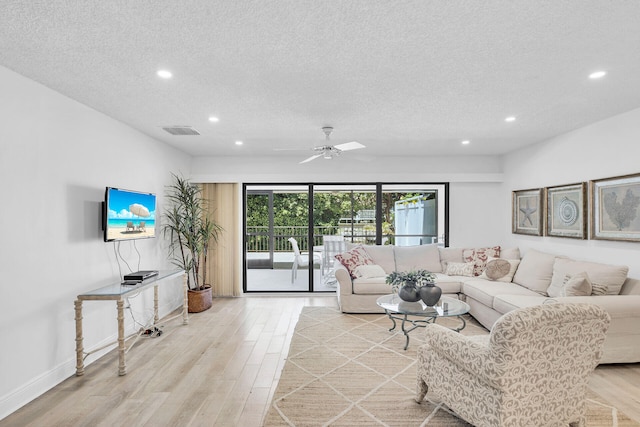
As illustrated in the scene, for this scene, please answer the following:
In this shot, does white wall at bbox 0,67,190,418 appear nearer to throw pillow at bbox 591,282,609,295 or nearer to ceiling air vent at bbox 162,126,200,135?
ceiling air vent at bbox 162,126,200,135

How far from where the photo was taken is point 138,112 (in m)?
3.31

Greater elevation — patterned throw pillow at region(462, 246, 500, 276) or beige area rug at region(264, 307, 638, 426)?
patterned throw pillow at region(462, 246, 500, 276)

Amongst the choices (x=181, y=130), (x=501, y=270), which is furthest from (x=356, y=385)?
(x=181, y=130)

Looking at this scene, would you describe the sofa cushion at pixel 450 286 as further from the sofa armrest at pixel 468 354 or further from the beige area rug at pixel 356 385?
the sofa armrest at pixel 468 354

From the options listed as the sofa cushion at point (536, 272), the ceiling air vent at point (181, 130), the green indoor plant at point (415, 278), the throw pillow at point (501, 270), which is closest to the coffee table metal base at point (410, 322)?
the green indoor plant at point (415, 278)

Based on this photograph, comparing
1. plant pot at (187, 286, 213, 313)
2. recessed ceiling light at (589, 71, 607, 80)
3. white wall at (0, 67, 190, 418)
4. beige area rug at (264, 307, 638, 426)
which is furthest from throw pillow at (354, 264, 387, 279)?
recessed ceiling light at (589, 71, 607, 80)

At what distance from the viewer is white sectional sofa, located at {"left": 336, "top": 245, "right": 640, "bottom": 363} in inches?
115

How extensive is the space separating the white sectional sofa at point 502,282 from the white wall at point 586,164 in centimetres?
25

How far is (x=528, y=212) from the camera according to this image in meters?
4.90

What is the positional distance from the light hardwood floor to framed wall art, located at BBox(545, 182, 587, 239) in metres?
1.62

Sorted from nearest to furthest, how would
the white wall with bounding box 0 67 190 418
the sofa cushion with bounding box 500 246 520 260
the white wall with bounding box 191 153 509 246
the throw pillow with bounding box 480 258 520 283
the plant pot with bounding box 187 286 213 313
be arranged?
the white wall with bounding box 0 67 190 418, the throw pillow with bounding box 480 258 520 283, the plant pot with bounding box 187 286 213 313, the sofa cushion with bounding box 500 246 520 260, the white wall with bounding box 191 153 509 246

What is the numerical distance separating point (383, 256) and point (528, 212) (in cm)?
226

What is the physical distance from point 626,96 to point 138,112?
4.62 m

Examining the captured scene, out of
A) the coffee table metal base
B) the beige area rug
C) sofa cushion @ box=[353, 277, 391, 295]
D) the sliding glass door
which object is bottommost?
the beige area rug
